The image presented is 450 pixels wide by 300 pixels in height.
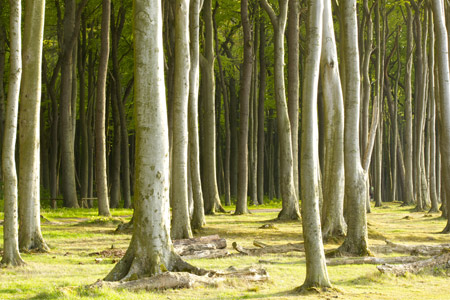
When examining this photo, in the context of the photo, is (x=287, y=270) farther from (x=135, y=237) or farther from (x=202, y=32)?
(x=202, y=32)

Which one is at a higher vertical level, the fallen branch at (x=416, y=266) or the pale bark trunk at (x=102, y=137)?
the pale bark trunk at (x=102, y=137)

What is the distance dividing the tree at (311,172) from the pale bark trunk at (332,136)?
426cm

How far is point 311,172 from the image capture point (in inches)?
340

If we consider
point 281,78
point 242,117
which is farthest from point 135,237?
point 242,117

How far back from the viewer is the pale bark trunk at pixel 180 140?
1428 centimetres

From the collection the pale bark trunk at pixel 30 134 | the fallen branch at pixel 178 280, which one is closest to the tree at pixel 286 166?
the pale bark trunk at pixel 30 134

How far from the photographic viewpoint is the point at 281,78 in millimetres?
20875

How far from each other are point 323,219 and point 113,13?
57.3 ft

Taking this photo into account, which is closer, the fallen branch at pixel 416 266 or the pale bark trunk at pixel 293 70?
the fallen branch at pixel 416 266

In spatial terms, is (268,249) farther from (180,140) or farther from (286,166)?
(286,166)

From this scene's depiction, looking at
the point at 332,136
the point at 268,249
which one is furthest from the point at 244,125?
the point at 268,249

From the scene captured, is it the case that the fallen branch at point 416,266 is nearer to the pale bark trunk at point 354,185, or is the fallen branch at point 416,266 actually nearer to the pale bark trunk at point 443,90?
the pale bark trunk at point 354,185

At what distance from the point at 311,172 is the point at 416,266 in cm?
324

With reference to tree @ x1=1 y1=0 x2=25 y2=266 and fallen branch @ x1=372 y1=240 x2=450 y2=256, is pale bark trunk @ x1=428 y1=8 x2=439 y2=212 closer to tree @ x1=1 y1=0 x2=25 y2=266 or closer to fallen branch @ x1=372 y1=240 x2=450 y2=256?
fallen branch @ x1=372 y1=240 x2=450 y2=256
